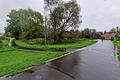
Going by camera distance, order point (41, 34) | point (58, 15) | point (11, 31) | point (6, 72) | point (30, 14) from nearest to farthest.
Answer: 1. point (6, 72)
2. point (58, 15)
3. point (41, 34)
4. point (30, 14)
5. point (11, 31)

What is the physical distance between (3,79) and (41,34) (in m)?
47.0

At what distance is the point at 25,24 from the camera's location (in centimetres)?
5928

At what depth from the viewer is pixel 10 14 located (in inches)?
2822

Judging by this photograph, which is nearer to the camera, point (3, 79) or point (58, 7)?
point (3, 79)

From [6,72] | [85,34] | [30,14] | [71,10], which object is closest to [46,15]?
[71,10]

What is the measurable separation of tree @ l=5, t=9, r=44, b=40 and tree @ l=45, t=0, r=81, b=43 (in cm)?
542

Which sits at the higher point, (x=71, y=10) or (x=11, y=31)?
(x=71, y=10)

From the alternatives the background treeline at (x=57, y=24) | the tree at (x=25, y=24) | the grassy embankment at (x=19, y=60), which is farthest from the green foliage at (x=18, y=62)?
the tree at (x=25, y=24)

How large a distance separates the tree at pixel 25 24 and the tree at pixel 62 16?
17.8 ft

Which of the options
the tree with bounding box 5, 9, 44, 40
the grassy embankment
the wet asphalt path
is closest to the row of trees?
the tree with bounding box 5, 9, 44, 40

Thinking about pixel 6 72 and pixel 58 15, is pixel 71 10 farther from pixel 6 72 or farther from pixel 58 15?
pixel 6 72

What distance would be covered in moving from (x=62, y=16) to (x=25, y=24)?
1306cm

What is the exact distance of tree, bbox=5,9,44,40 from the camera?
181ft

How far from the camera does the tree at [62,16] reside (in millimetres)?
50938
